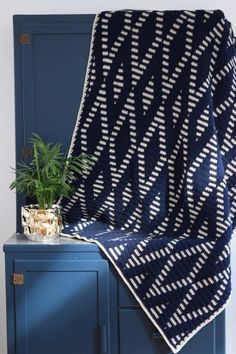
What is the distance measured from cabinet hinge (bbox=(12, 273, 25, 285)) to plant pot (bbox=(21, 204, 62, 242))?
0.15 meters

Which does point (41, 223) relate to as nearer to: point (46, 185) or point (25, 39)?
point (46, 185)

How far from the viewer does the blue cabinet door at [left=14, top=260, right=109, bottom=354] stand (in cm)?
243

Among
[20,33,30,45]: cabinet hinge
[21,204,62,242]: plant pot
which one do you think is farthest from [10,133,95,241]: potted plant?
[20,33,30,45]: cabinet hinge

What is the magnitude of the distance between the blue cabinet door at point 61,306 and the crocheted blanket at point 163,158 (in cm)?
13

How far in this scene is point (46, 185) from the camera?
2.48 m

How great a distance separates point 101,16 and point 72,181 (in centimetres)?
69

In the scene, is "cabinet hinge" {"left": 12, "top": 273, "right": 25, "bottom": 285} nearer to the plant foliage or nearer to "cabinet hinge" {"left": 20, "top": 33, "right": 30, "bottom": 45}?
the plant foliage

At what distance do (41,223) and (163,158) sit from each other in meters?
0.56

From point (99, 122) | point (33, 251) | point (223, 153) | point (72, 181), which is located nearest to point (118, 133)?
point (99, 122)

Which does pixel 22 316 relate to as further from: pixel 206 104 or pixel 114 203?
pixel 206 104

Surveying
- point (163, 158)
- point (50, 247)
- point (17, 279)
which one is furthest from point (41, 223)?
point (163, 158)

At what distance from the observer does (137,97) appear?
2.56m

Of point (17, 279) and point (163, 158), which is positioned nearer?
point (17, 279)

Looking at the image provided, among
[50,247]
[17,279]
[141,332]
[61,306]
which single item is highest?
[50,247]
